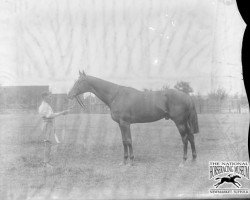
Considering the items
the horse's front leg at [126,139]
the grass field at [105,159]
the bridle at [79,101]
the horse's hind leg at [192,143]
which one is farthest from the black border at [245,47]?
the bridle at [79,101]

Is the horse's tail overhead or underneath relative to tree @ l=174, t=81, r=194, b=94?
underneath

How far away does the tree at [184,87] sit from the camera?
3.58ft

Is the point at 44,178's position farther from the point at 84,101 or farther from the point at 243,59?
the point at 243,59

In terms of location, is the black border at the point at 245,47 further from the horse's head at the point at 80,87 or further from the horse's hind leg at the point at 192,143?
the horse's head at the point at 80,87

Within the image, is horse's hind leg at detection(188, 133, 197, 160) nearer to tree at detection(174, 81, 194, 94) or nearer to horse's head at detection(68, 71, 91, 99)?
tree at detection(174, 81, 194, 94)

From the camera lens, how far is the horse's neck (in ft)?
3.58

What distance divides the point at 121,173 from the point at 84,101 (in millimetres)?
257

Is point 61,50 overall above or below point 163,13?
below

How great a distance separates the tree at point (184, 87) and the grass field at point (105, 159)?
10 centimetres

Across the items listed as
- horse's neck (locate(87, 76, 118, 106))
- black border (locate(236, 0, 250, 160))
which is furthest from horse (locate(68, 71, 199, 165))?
black border (locate(236, 0, 250, 160))

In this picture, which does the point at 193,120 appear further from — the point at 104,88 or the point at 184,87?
the point at 104,88

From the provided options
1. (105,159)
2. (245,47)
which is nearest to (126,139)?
(105,159)

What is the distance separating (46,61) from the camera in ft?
3.63

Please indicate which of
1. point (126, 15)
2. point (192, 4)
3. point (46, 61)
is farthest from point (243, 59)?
point (46, 61)
